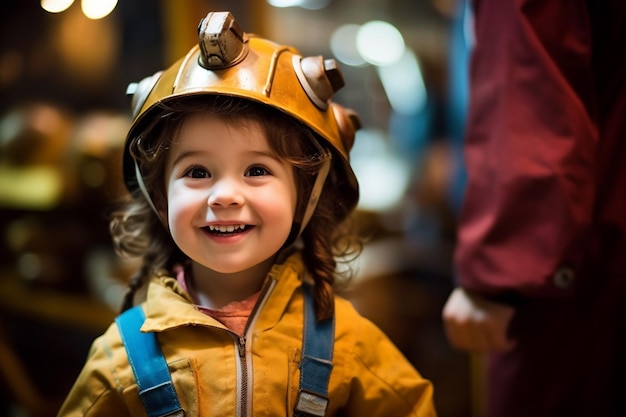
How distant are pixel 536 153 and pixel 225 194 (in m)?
0.52

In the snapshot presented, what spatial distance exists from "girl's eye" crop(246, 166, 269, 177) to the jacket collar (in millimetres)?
153

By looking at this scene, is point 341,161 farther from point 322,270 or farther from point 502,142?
point 502,142

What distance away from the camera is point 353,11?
268cm

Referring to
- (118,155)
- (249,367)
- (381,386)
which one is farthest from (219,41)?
(118,155)

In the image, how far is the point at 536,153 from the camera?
3.46ft

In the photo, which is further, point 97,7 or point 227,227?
point 97,7

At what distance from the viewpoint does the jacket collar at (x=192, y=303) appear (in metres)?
0.90

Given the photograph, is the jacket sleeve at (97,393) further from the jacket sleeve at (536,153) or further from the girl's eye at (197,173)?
the jacket sleeve at (536,153)

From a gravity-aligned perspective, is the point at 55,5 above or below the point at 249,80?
above

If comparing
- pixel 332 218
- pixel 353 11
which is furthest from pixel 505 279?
pixel 353 11

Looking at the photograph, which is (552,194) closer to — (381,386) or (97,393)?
(381,386)

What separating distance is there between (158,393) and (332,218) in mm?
374

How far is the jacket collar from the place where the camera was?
90 centimetres

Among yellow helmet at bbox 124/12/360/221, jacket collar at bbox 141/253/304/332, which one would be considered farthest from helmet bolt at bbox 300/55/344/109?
jacket collar at bbox 141/253/304/332
